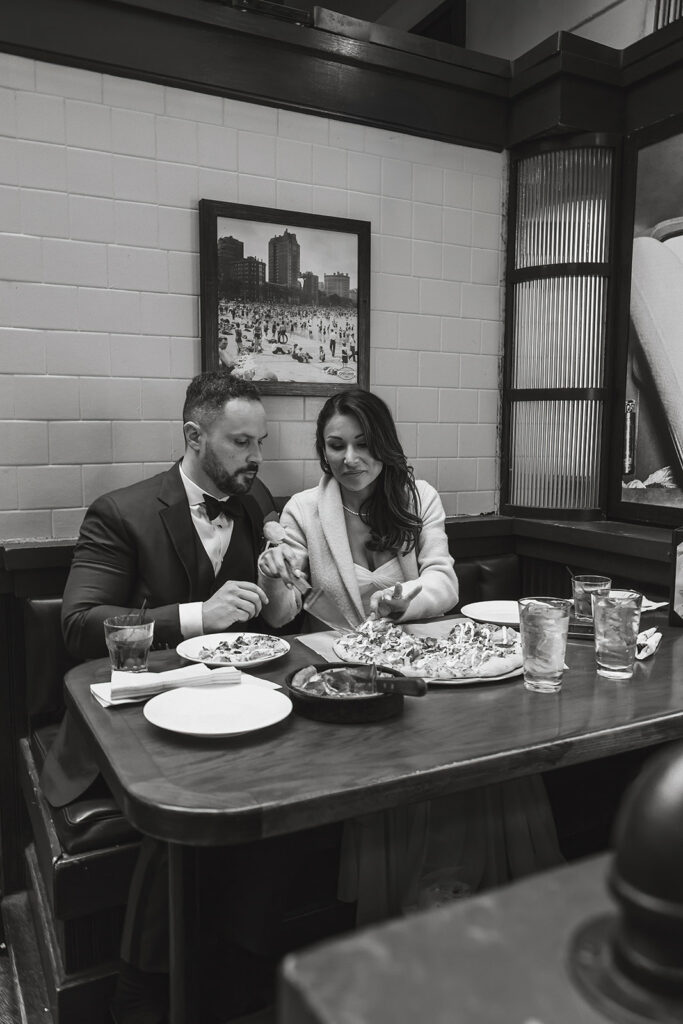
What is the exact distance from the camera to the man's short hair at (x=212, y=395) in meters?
2.44

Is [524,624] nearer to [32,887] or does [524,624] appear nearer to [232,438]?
[232,438]

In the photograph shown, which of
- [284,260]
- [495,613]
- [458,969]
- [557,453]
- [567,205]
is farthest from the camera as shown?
[557,453]

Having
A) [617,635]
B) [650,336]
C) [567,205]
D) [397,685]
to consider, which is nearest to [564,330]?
[650,336]

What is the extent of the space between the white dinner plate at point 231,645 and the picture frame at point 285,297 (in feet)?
4.55

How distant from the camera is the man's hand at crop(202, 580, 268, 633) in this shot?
195cm

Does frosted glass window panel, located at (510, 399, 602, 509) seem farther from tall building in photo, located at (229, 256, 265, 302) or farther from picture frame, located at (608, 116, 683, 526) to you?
tall building in photo, located at (229, 256, 265, 302)

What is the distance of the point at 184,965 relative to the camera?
127 centimetres

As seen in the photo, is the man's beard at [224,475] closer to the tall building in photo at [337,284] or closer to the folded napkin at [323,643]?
the folded napkin at [323,643]

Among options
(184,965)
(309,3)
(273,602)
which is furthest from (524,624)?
(309,3)

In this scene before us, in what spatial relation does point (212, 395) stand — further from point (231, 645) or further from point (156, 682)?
point (156, 682)

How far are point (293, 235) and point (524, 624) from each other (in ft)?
6.81

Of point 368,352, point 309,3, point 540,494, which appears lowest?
point 540,494

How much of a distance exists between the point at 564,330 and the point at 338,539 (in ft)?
4.99

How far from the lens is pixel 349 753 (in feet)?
4.15
